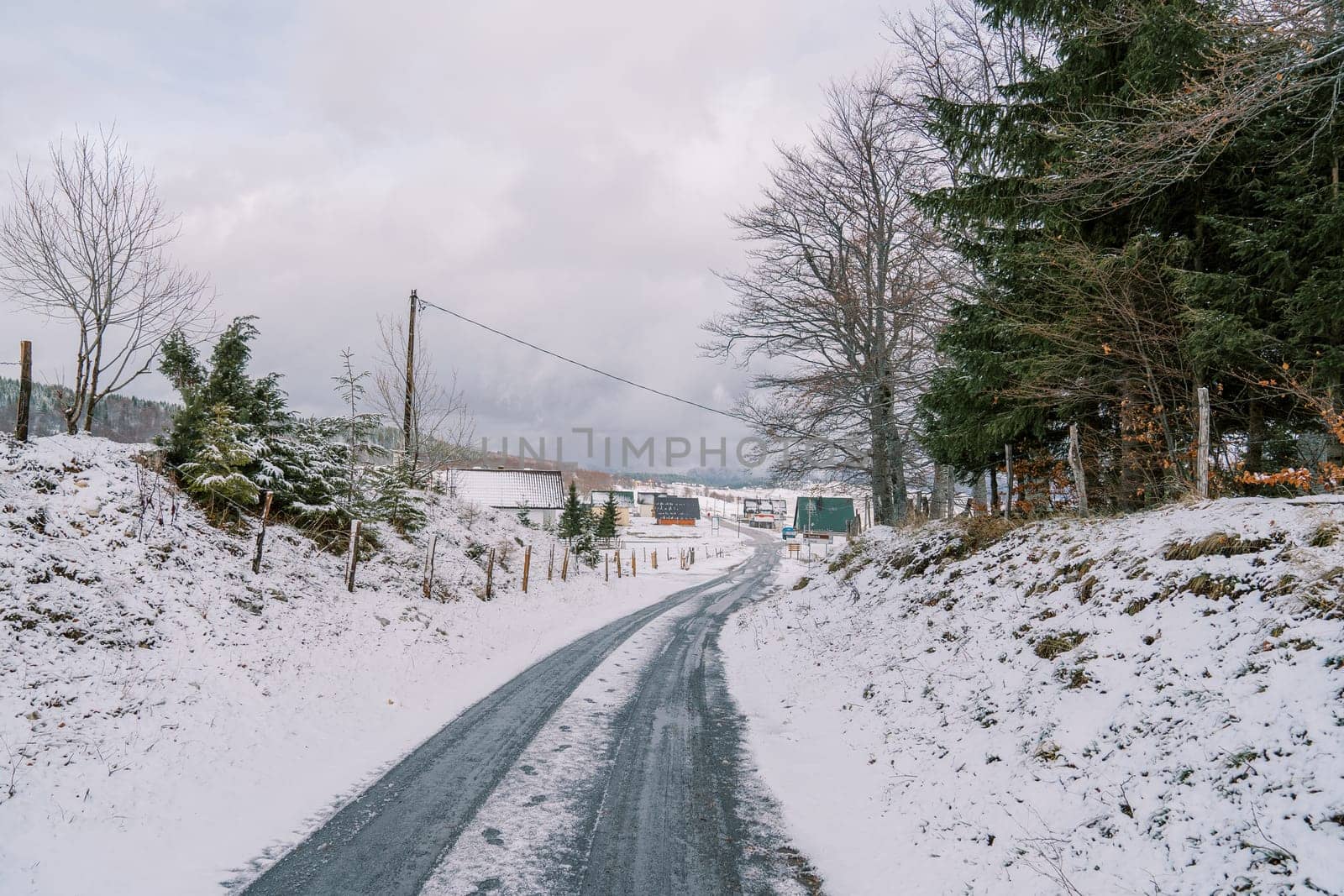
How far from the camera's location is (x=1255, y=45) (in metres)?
5.81

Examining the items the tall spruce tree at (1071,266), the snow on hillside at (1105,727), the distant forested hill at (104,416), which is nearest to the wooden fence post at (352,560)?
the distant forested hill at (104,416)

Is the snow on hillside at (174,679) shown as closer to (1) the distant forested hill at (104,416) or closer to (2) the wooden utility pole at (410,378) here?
(1) the distant forested hill at (104,416)

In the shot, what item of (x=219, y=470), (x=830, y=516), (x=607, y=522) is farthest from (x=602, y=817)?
(x=830, y=516)

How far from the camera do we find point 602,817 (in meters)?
4.86

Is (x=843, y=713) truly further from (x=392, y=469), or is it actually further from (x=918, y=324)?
(x=392, y=469)

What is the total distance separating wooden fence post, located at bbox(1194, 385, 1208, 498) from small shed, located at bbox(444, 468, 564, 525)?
146ft

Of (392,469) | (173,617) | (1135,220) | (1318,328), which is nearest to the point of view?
(1318,328)

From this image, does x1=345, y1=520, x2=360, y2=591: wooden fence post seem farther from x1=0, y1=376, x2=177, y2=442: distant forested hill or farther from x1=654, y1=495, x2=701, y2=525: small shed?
x1=654, y1=495, x2=701, y2=525: small shed

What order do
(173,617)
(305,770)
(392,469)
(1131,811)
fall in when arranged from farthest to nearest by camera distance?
(392,469), (173,617), (305,770), (1131,811)

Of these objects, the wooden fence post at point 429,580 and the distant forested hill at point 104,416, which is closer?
the distant forested hill at point 104,416

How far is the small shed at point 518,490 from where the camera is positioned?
50.2 m

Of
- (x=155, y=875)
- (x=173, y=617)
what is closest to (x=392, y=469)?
(x=173, y=617)

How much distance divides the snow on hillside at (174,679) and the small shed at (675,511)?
87255mm

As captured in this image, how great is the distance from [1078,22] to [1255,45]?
4389 millimetres
